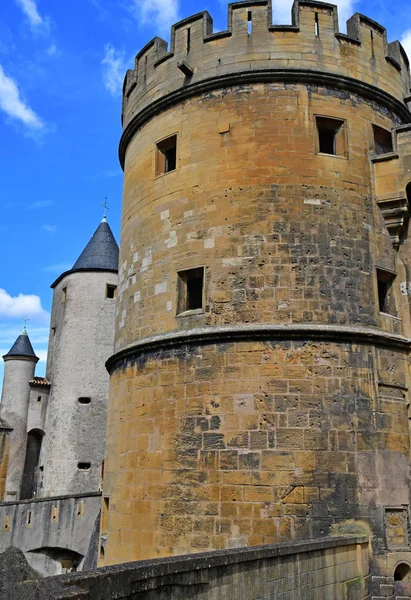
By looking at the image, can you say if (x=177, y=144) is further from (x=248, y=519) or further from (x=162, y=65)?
(x=248, y=519)

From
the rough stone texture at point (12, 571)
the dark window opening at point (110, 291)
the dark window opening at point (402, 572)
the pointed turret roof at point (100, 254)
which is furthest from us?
the pointed turret roof at point (100, 254)

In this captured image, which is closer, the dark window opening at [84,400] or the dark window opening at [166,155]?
the dark window opening at [166,155]

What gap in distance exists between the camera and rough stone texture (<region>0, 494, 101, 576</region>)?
1501cm

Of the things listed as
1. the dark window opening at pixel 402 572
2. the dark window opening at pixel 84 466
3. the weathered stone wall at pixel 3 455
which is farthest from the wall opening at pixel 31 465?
the dark window opening at pixel 402 572

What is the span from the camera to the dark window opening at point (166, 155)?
909 centimetres

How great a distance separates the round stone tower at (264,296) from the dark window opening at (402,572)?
295 mm

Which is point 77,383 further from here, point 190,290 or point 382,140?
point 382,140

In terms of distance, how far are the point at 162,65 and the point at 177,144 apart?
155 centimetres

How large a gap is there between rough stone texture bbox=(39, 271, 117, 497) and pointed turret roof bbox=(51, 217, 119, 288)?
0.80ft

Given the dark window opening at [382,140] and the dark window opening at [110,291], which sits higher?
the dark window opening at [110,291]

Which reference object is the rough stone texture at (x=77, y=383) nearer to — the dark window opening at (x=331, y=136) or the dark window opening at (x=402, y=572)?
the dark window opening at (x=331, y=136)

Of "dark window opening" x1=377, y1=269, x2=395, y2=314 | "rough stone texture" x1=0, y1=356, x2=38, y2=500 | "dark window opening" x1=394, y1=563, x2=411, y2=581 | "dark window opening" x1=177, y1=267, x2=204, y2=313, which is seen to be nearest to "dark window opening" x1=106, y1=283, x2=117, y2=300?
"rough stone texture" x1=0, y1=356, x2=38, y2=500

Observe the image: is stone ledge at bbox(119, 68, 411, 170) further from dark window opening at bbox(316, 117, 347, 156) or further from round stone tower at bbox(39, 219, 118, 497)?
round stone tower at bbox(39, 219, 118, 497)

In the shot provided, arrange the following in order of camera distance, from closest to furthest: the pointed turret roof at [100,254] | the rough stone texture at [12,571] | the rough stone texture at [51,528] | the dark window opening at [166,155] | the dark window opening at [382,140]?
the rough stone texture at [12,571]
the dark window opening at [382,140]
the dark window opening at [166,155]
the rough stone texture at [51,528]
the pointed turret roof at [100,254]
